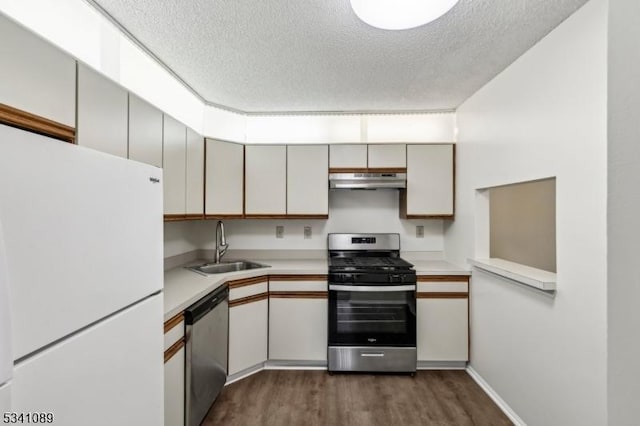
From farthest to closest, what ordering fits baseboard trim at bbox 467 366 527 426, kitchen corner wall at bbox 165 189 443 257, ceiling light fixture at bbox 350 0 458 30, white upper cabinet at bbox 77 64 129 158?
kitchen corner wall at bbox 165 189 443 257 → baseboard trim at bbox 467 366 527 426 → ceiling light fixture at bbox 350 0 458 30 → white upper cabinet at bbox 77 64 129 158

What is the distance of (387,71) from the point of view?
2146mm

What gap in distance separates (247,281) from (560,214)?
2.15m

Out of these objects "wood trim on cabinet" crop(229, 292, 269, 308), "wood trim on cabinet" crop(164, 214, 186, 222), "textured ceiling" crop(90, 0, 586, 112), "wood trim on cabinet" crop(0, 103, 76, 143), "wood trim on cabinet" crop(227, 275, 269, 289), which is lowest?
"wood trim on cabinet" crop(229, 292, 269, 308)

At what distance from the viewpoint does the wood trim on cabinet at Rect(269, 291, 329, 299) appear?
2648mm

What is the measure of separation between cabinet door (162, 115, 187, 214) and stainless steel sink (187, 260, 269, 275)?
66cm

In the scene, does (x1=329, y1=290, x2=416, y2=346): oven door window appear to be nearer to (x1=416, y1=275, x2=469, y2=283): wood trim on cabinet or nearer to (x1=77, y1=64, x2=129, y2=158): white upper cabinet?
(x1=416, y1=275, x2=469, y2=283): wood trim on cabinet

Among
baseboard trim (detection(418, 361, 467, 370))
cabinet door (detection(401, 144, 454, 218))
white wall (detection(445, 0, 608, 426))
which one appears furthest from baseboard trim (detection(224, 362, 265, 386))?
cabinet door (detection(401, 144, 454, 218))

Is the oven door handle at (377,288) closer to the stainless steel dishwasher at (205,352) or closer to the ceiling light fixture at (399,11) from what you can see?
the stainless steel dishwasher at (205,352)

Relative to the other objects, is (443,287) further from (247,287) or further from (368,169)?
(247,287)

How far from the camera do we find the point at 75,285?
72 centimetres

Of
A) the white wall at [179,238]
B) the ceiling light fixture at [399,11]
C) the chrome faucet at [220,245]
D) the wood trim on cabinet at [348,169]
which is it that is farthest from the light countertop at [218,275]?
the ceiling light fixture at [399,11]

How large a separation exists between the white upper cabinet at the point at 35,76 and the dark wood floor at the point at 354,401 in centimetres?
197

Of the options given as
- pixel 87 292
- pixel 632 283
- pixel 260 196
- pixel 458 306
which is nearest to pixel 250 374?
pixel 260 196

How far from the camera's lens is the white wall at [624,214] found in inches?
17.8
